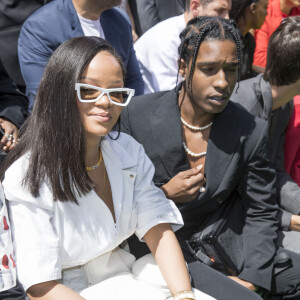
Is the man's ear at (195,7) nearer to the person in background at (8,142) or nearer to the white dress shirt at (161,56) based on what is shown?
the white dress shirt at (161,56)

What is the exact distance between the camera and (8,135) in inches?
111

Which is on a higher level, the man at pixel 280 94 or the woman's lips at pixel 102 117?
the woman's lips at pixel 102 117

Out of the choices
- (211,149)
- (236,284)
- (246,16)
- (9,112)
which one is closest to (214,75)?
(211,149)

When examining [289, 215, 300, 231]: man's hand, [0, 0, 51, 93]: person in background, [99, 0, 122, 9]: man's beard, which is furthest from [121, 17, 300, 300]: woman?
[0, 0, 51, 93]: person in background

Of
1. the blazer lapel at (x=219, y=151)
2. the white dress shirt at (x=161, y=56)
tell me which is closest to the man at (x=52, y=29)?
the white dress shirt at (x=161, y=56)

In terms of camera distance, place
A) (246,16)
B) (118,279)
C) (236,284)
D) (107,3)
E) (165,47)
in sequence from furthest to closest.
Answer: (246,16), (165,47), (107,3), (236,284), (118,279)

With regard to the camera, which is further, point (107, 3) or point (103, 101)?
point (107, 3)

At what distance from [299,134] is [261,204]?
3.11ft

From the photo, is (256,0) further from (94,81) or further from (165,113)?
(94,81)

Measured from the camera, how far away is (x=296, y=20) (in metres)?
3.47

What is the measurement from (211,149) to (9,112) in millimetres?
1108

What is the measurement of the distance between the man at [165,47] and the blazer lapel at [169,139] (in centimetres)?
Result: 104

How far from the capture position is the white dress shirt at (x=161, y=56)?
384 centimetres

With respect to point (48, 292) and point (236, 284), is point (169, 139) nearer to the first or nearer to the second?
point (236, 284)
